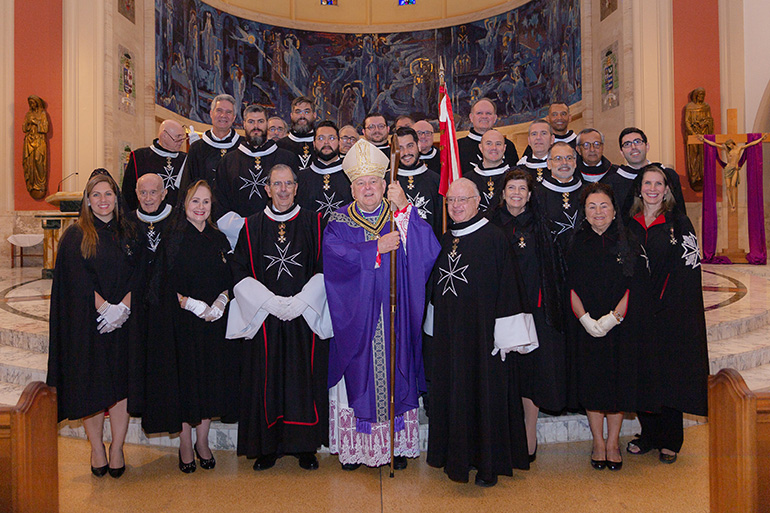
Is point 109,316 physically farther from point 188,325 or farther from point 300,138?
point 300,138

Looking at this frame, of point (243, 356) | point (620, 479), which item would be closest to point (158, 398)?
point (243, 356)

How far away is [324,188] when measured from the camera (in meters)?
5.35

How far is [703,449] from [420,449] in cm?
206

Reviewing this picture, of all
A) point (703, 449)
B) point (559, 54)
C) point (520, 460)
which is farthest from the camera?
point (559, 54)

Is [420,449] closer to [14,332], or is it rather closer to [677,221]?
[677,221]

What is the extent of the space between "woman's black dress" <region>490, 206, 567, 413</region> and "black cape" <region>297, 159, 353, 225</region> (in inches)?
65.9

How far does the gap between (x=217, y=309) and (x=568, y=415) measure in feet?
9.17

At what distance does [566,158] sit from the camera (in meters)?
4.54

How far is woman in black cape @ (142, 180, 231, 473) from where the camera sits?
13.2 ft

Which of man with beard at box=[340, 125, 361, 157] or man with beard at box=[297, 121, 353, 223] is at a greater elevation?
man with beard at box=[340, 125, 361, 157]

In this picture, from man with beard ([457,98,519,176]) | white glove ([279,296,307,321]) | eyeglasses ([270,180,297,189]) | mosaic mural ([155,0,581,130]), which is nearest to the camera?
white glove ([279,296,307,321])

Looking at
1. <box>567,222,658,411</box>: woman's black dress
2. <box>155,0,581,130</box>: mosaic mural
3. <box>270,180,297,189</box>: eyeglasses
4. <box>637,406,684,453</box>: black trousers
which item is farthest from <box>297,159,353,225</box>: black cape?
<box>155,0,581,130</box>: mosaic mural

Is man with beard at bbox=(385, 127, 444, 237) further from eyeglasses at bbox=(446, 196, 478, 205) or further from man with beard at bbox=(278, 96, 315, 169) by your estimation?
eyeglasses at bbox=(446, 196, 478, 205)

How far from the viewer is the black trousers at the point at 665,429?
4.28 meters
